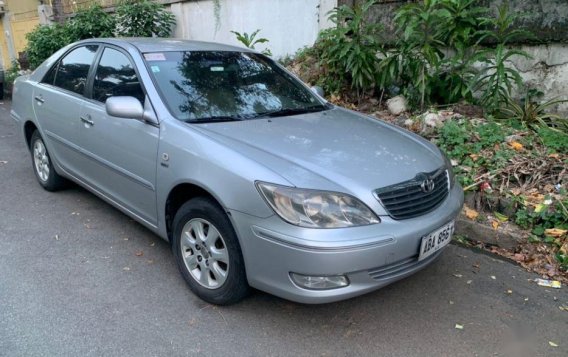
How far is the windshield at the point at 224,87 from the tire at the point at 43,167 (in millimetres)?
1980

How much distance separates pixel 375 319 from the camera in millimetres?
2844

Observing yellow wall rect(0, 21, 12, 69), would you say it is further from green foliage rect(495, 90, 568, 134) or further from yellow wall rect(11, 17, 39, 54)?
green foliage rect(495, 90, 568, 134)

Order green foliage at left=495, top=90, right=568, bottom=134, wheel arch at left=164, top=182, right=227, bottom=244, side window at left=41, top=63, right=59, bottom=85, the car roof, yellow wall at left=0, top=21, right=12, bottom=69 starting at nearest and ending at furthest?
wheel arch at left=164, top=182, right=227, bottom=244 → the car roof → side window at left=41, top=63, right=59, bottom=85 → green foliage at left=495, top=90, right=568, bottom=134 → yellow wall at left=0, top=21, right=12, bottom=69

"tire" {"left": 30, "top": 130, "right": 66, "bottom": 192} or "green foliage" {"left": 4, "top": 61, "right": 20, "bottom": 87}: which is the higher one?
"tire" {"left": 30, "top": 130, "right": 66, "bottom": 192}

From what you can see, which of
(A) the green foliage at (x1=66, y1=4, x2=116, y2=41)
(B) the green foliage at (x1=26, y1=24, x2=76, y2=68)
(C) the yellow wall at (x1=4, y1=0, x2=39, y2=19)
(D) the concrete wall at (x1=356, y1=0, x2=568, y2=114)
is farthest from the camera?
(C) the yellow wall at (x1=4, y1=0, x2=39, y2=19)

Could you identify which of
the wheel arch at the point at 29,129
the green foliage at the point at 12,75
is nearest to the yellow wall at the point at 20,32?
the green foliage at the point at 12,75

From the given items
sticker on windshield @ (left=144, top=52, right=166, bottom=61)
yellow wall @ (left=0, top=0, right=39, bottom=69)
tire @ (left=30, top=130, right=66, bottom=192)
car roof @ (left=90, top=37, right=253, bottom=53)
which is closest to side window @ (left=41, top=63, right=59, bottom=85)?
tire @ (left=30, top=130, right=66, bottom=192)

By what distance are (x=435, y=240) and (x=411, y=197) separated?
0.30 m

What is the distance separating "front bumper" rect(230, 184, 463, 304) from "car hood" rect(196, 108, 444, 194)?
9.7 inches

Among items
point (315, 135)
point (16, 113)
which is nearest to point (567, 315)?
point (315, 135)

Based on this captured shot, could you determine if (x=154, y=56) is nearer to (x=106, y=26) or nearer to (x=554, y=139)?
(x=554, y=139)

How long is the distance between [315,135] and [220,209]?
82cm

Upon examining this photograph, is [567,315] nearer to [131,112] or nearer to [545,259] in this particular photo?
[545,259]

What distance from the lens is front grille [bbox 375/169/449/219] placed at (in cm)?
253
